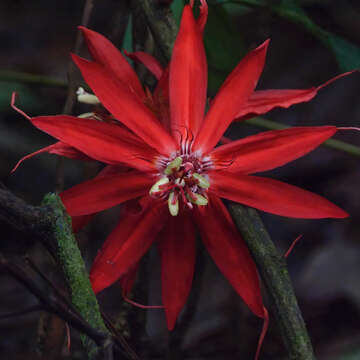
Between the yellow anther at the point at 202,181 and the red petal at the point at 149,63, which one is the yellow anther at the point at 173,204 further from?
the red petal at the point at 149,63

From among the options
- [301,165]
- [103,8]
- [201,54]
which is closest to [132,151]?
[201,54]

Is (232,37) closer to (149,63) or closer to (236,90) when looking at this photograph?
(149,63)

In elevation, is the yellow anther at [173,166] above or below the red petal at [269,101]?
below

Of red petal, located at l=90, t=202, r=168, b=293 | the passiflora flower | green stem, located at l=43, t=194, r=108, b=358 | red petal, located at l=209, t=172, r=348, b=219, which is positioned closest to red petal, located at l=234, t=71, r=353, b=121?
the passiflora flower

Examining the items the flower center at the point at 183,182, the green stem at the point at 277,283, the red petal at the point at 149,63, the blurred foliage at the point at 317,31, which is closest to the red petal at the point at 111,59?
the red petal at the point at 149,63

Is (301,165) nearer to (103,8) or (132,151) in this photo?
(103,8)
